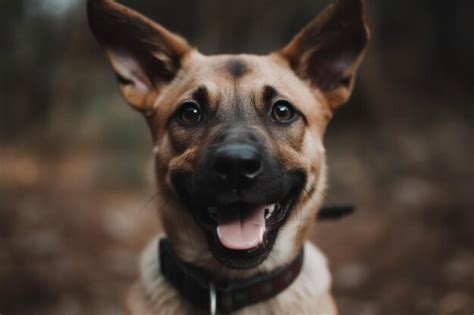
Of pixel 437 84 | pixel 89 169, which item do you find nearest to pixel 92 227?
pixel 89 169

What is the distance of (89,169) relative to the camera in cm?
930

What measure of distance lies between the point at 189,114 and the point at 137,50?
2.23 ft

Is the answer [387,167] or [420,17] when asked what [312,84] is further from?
[420,17]

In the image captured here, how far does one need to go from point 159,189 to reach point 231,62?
3.08 ft

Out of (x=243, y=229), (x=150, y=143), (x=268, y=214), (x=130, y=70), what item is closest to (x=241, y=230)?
(x=243, y=229)

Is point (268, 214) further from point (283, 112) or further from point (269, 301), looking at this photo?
point (283, 112)

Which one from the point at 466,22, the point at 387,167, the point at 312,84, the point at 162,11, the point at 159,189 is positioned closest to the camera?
the point at 159,189

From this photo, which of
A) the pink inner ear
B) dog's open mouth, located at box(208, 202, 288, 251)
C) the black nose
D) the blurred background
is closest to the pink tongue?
dog's open mouth, located at box(208, 202, 288, 251)

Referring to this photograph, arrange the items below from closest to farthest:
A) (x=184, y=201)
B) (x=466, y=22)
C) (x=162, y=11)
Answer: (x=184, y=201)
(x=466, y=22)
(x=162, y=11)

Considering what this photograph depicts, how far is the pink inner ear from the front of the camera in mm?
3760

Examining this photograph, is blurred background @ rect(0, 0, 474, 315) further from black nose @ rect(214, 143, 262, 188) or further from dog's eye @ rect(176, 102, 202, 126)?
black nose @ rect(214, 143, 262, 188)

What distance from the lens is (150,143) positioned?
9.68 meters

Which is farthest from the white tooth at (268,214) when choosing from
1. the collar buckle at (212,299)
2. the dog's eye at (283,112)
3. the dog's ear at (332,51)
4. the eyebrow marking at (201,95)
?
the dog's ear at (332,51)

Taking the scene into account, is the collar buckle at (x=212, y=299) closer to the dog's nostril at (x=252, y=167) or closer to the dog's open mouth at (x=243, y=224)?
the dog's open mouth at (x=243, y=224)
